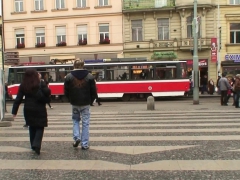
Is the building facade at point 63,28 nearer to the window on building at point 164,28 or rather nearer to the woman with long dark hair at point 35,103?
the window on building at point 164,28

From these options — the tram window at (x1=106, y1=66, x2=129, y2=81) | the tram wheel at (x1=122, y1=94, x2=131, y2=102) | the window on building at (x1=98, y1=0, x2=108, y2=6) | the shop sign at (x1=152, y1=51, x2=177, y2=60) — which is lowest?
the tram wheel at (x1=122, y1=94, x2=131, y2=102)

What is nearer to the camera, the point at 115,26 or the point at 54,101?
the point at 54,101

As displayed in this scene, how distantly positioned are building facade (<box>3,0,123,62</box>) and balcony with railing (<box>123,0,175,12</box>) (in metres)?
0.97

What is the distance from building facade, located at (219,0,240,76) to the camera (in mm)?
32219

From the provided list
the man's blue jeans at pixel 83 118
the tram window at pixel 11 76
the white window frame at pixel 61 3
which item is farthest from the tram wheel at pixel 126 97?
the man's blue jeans at pixel 83 118

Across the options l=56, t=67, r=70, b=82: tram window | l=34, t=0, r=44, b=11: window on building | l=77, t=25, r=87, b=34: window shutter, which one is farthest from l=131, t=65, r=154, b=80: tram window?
l=34, t=0, r=44, b=11: window on building

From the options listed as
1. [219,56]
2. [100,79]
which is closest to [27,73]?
[100,79]

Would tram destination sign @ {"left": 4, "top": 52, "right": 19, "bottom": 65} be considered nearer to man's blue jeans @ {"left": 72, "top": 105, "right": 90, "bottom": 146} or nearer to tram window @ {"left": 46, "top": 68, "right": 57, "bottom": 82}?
tram window @ {"left": 46, "top": 68, "right": 57, "bottom": 82}

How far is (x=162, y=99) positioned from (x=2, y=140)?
18954mm

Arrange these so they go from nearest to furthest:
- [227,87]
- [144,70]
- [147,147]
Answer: [147,147], [227,87], [144,70]

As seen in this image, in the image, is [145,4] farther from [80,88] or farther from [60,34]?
Result: [80,88]

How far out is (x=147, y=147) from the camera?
7.56 meters

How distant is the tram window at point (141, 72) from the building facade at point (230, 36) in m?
10.3

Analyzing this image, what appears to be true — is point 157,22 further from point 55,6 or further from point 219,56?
point 55,6
